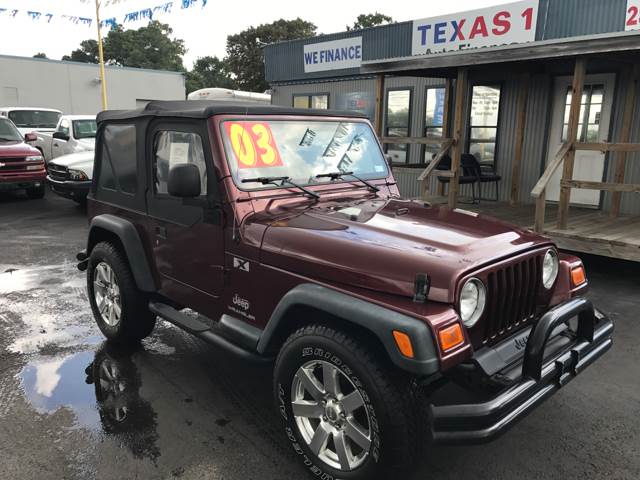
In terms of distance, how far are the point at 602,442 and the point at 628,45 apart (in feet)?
15.9

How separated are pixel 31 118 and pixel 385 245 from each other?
659 inches

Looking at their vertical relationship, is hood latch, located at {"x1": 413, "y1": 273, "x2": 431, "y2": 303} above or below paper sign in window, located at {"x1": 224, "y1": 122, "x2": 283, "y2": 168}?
below

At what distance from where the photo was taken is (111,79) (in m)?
29.7

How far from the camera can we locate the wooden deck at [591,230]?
19.9ft

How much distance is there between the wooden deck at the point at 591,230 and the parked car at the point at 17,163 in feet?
31.1

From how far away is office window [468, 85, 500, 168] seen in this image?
10102mm

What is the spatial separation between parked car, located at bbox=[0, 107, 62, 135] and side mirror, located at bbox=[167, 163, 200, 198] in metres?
14.7

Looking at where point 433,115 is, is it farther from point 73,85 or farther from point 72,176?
point 73,85

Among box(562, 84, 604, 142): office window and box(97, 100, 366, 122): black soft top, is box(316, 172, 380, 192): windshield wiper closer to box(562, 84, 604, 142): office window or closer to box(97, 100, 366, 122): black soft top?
box(97, 100, 366, 122): black soft top

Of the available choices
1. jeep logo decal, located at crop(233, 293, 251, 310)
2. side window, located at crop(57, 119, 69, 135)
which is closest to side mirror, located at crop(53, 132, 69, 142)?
side window, located at crop(57, 119, 69, 135)

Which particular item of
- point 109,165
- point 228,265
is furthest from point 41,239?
point 228,265

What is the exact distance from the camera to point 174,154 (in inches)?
140

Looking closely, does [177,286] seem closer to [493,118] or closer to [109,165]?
[109,165]

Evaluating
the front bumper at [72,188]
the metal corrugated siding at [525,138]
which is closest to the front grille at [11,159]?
the front bumper at [72,188]
